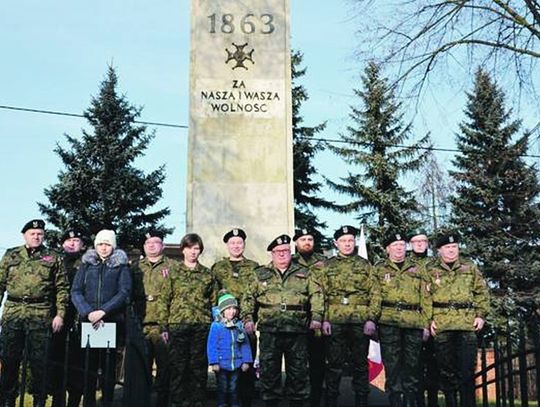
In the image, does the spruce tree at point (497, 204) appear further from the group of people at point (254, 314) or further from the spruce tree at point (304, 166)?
the group of people at point (254, 314)

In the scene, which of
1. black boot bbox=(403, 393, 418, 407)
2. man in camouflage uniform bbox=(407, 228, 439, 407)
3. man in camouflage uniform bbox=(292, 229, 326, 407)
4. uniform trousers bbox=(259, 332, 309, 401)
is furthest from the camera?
man in camouflage uniform bbox=(407, 228, 439, 407)

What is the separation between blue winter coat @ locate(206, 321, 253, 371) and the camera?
20.7ft

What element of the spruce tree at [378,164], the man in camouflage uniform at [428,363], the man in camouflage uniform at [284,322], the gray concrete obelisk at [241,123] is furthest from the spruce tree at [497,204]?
the man in camouflage uniform at [284,322]

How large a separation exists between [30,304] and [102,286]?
2.52ft

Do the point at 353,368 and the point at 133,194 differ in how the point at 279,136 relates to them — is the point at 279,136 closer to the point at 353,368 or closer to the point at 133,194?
the point at 353,368

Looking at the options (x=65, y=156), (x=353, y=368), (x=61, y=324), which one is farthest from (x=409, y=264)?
(x=65, y=156)

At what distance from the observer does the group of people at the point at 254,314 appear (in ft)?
21.0

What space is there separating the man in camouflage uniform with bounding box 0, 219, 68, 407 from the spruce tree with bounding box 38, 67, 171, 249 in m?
12.2

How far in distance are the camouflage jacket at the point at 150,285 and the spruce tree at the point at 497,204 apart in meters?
14.7

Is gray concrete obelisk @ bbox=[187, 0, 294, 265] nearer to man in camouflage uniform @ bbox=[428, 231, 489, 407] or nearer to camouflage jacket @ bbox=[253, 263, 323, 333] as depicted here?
camouflage jacket @ bbox=[253, 263, 323, 333]

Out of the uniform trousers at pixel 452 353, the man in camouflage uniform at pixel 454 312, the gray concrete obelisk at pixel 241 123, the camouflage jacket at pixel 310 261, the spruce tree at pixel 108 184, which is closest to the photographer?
the uniform trousers at pixel 452 353

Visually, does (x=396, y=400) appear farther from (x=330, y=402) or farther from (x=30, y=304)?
(x=30, y=304)

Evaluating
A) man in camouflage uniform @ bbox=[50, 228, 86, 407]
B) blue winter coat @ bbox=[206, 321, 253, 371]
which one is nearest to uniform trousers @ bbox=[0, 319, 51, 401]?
man in camouflage uniform @ bbox=[50, 228, 86, 407]

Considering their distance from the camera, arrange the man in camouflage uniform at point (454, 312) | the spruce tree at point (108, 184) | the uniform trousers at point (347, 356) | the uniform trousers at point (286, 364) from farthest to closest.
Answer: the spruce tree at point (108, 184), the man in camouflage uniform at point (454, 312), the uniform trousers at point (347, 356), the uniform trousers at point (286, 364)
